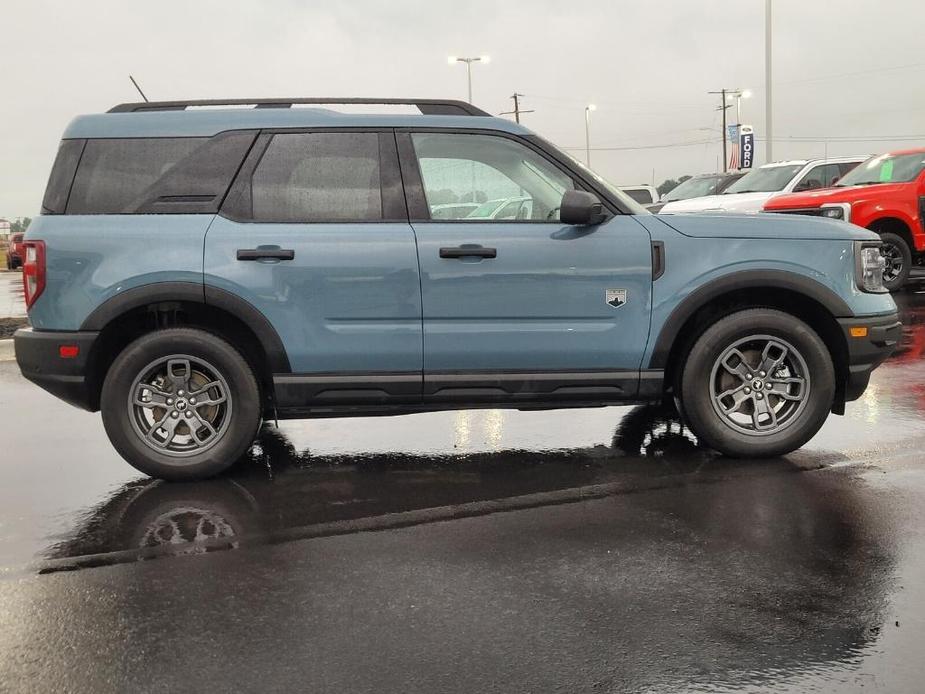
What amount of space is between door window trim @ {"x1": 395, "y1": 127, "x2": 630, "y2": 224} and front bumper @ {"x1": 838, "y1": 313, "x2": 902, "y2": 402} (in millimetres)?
1423

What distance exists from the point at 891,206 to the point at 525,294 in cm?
1058

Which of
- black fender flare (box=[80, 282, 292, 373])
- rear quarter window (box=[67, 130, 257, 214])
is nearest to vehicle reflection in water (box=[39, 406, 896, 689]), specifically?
black fender flare (box=[80, 282, 292, 373])

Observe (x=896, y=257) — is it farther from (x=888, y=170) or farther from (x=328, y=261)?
(x=328, y=261)

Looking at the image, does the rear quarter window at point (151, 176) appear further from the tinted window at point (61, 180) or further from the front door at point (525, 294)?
the front door at point (525, 294)

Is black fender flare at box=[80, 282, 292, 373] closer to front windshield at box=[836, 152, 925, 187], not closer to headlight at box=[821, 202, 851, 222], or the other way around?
headlight at box=[821, 202, 851, 222]

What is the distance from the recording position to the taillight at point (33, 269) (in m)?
4.78

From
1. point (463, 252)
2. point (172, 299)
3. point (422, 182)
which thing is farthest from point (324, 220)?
point (172, 299)

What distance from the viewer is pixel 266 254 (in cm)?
481

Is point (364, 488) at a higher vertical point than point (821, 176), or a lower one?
lower

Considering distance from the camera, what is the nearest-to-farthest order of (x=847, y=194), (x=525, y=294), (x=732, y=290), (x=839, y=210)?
(x=525, y=294) < (x=732, y=290) < (x=839, y=210) < (x=847, y=194)

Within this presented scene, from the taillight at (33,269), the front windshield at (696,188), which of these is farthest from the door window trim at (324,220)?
the front windshield at (696,188)

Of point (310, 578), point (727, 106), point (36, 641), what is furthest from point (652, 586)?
point (727, 106)

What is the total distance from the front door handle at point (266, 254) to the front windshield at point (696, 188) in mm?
18900

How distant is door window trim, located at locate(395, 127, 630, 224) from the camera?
4.96 meters
